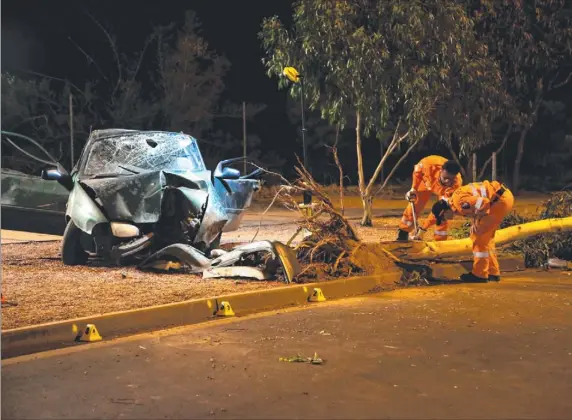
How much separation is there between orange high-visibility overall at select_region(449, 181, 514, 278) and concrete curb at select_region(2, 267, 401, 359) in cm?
105

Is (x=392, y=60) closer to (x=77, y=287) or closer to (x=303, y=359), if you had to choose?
(x=77, y=287)

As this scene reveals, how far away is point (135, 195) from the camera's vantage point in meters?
10.7

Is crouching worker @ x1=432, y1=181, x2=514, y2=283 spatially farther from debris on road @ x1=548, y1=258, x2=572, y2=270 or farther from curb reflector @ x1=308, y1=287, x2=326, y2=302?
curb reflector @ x1=308, y1=287, x2=326, y2=302

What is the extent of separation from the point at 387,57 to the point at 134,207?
6937 mm

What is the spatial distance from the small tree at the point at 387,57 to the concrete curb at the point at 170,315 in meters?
6.36

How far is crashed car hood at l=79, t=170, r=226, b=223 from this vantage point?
10656 mm

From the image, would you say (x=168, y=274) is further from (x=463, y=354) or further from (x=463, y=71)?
(x=463, y=71)

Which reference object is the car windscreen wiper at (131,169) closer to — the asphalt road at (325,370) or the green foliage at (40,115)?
the asphalt road at (325,370)

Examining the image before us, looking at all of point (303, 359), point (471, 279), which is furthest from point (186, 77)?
point (303, 359)

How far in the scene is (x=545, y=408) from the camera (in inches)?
212

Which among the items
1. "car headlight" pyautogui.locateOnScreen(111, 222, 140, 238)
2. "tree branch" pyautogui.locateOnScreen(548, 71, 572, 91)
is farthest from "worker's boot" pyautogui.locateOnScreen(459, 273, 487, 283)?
"tree branch" pyautogui.locateOnScreen(548, 71, 572, 91)

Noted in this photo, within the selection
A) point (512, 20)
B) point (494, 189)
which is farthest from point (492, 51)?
point (494, 189)

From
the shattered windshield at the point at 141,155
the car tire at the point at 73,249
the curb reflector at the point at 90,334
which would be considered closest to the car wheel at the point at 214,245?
the shattered windshield at the point at 141,155

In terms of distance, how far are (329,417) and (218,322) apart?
3.19 meters
